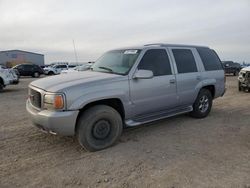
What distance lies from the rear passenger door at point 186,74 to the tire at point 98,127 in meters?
1.90

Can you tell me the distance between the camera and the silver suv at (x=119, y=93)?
165 inches

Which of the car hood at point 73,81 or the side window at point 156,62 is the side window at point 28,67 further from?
the side window at point 156,62

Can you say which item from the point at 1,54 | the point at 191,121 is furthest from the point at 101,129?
the point at 1,54

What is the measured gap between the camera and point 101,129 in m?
4.62

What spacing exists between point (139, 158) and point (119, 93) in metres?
1.21

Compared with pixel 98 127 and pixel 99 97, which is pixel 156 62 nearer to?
pixel 99 97

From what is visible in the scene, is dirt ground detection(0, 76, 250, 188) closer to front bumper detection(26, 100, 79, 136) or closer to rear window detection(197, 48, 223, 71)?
front bumper detection(26, 100, 79, 136)

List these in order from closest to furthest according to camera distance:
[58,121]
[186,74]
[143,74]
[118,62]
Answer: [58,121], [143,74], [118,62], [186,74]

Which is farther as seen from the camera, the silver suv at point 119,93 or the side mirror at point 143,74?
the side mirror at point 143,74

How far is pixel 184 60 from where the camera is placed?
617 centimetres

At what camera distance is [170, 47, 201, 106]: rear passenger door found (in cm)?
588

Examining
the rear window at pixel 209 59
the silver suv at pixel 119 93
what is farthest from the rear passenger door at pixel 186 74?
the rear window at pixel 209 59

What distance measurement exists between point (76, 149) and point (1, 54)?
53217 millimetres

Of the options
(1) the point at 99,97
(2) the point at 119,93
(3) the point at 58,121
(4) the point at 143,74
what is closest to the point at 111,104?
(2) the point at 119,93
